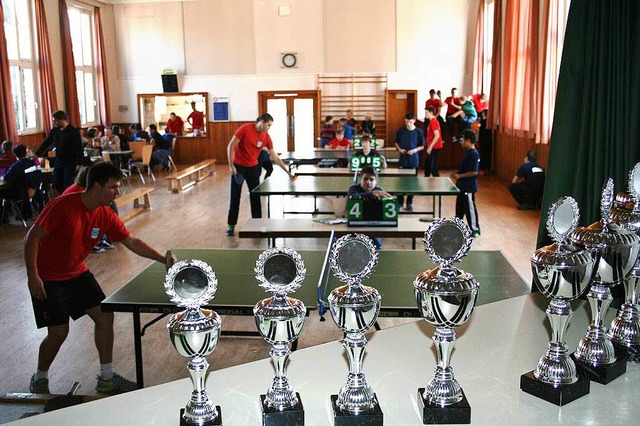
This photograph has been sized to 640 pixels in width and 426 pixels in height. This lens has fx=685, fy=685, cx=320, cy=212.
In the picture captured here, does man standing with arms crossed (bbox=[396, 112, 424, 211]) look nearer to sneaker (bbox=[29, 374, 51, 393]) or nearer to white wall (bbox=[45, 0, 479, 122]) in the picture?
white wall (bbox=[45, 0, 479, 122])

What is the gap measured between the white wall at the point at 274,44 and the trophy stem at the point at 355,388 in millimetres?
16302

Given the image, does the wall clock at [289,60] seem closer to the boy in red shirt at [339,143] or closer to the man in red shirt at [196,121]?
the man in red shirt at [196,121]

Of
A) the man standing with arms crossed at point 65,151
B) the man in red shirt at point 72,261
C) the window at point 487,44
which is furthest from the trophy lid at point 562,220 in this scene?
the window at point 487,44

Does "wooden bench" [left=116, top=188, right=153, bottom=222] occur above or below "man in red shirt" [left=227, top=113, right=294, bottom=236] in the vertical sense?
below

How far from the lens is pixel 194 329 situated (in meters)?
1.42

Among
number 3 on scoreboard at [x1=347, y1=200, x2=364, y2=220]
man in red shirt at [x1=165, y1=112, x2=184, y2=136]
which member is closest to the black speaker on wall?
man in red shirt at [x1=165, y1=112, x2=184, y2=136]

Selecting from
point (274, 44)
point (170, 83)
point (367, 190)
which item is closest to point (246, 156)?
point (367, 190)

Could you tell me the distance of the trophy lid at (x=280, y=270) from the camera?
4.84 ft

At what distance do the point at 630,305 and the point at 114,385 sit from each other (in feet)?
9.89

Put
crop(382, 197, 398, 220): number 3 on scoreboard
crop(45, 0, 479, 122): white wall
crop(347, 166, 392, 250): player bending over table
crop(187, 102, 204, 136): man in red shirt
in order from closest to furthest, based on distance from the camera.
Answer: crop(382, 197, 398, 220): number 3 on scoreboard
crop(347, 166, 392, 250): player bending over table
crop(45, 0, 479, 122): white wall
crop(187, 102, 204, 136): man in red shirt

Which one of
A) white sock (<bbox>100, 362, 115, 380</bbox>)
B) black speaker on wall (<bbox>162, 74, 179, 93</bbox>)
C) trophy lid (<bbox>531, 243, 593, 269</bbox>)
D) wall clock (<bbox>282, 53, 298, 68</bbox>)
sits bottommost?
white sock (<bbox>100, 362, 115, 380</bbox>)

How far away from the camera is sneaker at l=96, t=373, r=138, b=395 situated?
3.93m

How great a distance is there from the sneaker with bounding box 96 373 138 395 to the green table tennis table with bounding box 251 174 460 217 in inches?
131

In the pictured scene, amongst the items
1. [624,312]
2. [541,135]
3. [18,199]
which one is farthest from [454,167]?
[624,312]
